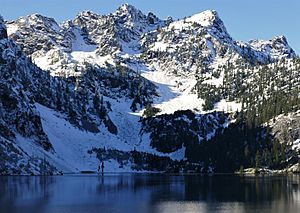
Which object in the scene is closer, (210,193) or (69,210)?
(69,210)

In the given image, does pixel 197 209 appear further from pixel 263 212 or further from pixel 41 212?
pixel 41 212

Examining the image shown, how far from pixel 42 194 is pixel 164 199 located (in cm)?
2811

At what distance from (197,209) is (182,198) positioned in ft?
65.8

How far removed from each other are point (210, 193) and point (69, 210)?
47.6m

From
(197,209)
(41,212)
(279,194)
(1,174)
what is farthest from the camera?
(1,174)

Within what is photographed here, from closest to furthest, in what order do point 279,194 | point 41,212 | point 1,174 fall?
1. point 41,212
2. point 279,194
3. point 1,174

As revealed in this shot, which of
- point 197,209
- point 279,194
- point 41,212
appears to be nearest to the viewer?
point 41,212

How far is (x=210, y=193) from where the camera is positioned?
121625 mm

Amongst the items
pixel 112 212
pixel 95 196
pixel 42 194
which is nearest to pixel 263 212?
pixel 112 212

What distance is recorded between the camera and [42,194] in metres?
112

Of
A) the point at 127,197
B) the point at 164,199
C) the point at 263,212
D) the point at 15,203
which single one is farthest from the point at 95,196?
the point at 263,212

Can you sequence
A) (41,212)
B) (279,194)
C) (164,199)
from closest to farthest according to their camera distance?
1. (41,212)
2. (164,199)
3. (279,194)

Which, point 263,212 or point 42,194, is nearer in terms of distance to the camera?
point 263,212

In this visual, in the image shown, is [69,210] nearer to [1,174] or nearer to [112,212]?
[112,212]
